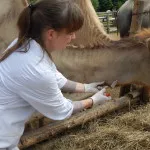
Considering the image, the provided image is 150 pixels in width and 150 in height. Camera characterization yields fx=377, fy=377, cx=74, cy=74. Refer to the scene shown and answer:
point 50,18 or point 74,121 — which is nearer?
point 50,18

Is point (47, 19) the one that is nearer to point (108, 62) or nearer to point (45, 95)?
point (45, 95)

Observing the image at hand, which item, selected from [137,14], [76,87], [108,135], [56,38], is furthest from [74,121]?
[56,38]

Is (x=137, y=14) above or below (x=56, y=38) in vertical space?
below

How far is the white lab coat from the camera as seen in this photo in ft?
6.90

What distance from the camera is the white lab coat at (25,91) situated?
2.10 m

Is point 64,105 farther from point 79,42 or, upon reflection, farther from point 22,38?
point 79,42

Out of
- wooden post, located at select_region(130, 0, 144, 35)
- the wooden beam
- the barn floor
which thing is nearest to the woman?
the wooden beam

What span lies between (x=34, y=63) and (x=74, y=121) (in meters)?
2.43

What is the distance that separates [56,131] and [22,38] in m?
2.21

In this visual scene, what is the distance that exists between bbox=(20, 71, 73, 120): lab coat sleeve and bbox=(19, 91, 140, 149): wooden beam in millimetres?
1642

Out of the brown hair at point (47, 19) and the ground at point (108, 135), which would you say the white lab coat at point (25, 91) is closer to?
the brown hair at point (47, 19)

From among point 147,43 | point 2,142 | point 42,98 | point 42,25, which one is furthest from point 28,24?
point 147,43

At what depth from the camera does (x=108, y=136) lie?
4.36m

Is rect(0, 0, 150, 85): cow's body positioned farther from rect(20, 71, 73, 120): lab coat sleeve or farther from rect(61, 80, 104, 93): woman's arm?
rect(20, 71, 73, 120): lab coat sleeve
